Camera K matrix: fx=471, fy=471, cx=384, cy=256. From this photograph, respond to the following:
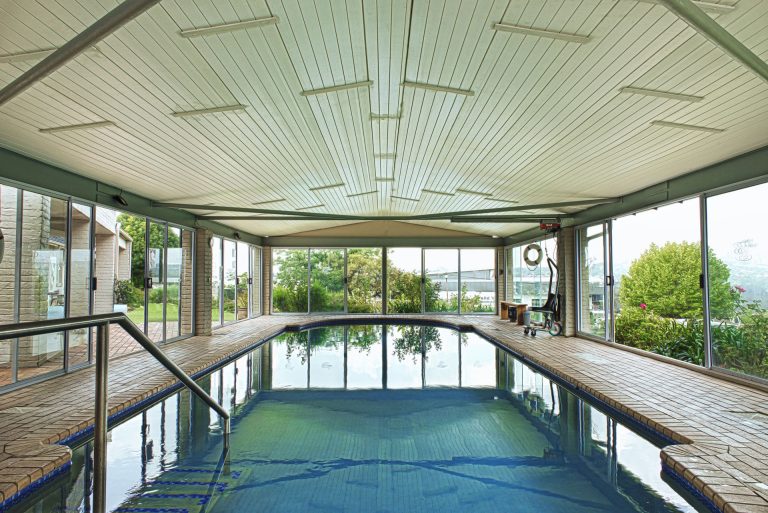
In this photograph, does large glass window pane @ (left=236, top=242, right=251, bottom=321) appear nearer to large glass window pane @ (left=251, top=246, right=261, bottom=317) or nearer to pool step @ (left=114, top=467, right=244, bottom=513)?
large glass window pane @ (left=251, top=246, right=261, bottom=317)

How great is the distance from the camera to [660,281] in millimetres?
7047

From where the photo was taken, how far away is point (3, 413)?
378 cm

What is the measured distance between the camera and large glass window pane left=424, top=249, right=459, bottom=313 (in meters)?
13.8

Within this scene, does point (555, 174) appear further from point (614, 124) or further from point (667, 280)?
point (667, 280)

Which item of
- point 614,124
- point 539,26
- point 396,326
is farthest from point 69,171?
point 396,326

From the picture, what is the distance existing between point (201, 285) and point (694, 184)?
8.08 m

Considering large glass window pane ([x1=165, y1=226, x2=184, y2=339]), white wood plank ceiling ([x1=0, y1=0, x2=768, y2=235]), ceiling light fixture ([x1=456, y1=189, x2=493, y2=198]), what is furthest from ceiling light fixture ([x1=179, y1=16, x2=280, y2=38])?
large glass window pane ([x1=165, y1=226, x2=184, y2=339])

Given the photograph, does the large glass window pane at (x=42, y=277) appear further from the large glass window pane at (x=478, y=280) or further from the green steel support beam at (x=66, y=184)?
the large glass window pane at (x=478, y=280)

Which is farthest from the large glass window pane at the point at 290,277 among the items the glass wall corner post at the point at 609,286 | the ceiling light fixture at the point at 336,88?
the ceiling light fixture at the point at 336,88

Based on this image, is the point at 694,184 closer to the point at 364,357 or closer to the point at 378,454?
the point at 378,454

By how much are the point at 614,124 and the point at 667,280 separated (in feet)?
12.4

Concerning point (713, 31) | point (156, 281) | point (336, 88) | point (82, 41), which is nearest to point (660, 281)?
point (713, 31)

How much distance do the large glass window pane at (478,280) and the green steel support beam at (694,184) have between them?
18.6ft

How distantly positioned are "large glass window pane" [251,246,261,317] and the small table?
268 inches
